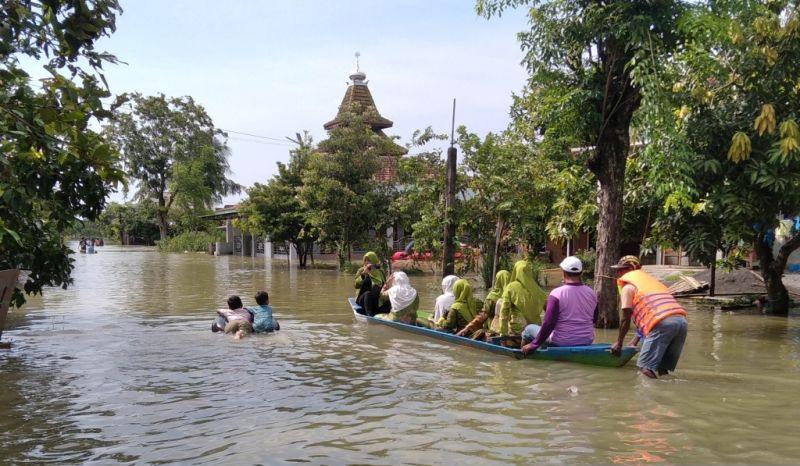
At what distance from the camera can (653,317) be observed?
6719mm

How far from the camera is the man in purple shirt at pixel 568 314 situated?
749 centimetres

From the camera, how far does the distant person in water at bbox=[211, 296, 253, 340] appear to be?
422 inches

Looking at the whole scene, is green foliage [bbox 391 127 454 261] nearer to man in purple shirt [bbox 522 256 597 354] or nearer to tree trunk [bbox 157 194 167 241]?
man in purple shirt [bbox 522 256 597 354]

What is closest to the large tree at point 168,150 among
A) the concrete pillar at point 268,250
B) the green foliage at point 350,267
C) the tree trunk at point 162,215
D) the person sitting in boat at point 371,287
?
the tree trunk at point 162,215

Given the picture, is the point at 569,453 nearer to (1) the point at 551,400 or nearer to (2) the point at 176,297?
(1) the point at 551,400

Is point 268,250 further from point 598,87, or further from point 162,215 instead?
point 598,87

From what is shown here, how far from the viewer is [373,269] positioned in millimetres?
13188

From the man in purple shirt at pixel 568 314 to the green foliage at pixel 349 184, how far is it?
16281 millimetres

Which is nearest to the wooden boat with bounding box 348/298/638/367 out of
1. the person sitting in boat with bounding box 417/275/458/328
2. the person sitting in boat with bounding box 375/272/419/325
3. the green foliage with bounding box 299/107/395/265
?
the person sitting in boat with bounding box 417/275/458/328

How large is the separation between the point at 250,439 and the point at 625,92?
8.80m

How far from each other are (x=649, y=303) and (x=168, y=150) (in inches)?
2220

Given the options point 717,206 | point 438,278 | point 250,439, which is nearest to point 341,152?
point 438,278

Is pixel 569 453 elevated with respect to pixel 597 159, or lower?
lower

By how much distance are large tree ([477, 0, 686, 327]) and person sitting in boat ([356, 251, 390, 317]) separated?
4222 millimetres
